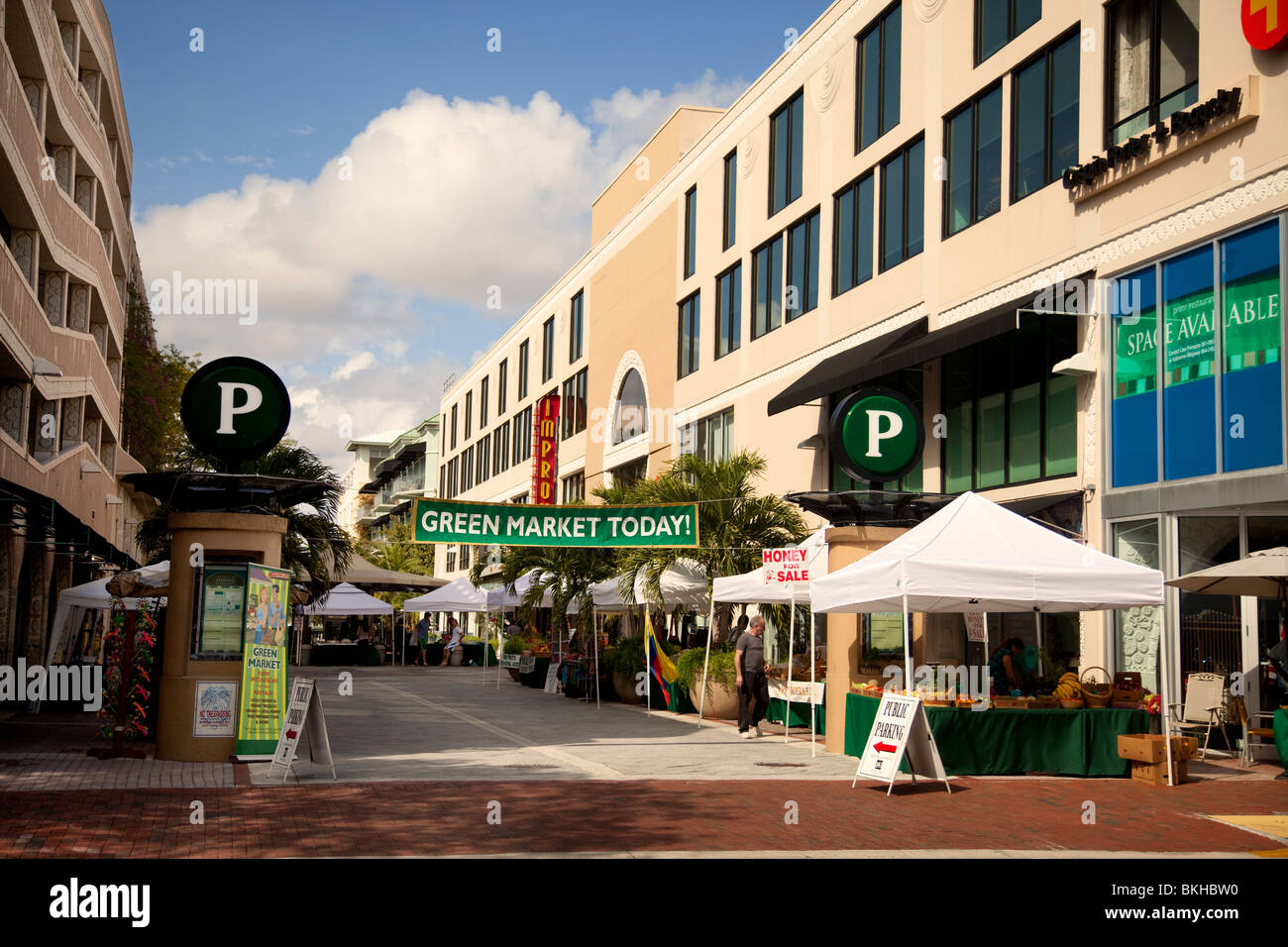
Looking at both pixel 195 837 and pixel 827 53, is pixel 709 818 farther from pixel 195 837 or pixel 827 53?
pixel 827 53

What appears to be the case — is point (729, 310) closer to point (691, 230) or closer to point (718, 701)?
point (691, 230)

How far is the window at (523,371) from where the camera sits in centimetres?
6109

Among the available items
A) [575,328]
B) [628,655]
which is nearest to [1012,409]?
[628,655]

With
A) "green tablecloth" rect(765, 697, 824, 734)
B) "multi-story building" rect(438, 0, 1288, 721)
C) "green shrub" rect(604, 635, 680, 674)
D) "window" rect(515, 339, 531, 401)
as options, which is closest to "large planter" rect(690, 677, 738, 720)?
"green tablecloth" rect(765, 697, 824, 734)

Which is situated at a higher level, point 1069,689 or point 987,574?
point 987,574

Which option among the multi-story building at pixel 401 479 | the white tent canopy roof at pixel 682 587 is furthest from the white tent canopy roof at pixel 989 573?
the multi-story building at pixel 401 479

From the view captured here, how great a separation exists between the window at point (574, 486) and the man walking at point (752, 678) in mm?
30361

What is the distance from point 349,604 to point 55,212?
19359 mm

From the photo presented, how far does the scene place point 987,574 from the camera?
13.8 m

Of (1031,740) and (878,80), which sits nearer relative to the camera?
(1031,740)

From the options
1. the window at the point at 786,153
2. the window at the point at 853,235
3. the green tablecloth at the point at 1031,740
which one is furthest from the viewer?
the window at the point at 786,153

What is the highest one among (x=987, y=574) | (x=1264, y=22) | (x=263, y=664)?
(x=1264, y=22)

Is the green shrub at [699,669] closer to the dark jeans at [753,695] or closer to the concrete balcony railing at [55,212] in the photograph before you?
the dark jeans at [753,695]

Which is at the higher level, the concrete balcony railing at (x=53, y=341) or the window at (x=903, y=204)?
the window at (x=903, y=204)
